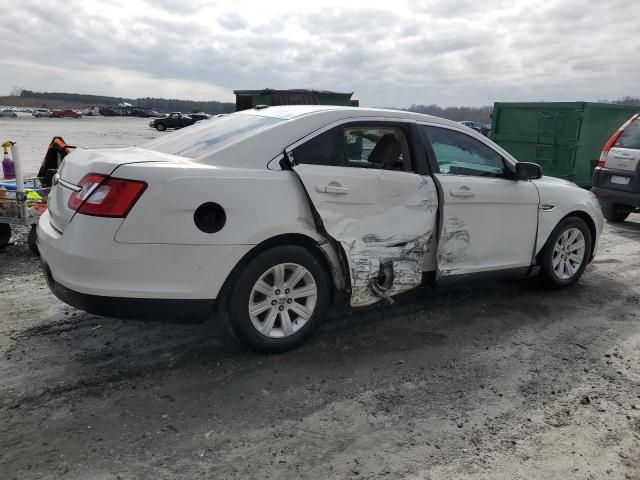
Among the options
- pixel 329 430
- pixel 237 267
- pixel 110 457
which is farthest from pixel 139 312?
pixel 329 430

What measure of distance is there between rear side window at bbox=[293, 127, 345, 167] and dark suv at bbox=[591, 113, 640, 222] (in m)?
6.64

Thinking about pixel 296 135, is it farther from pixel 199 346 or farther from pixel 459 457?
pixel 459 457

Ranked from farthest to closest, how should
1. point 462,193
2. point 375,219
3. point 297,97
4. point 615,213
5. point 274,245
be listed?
point 297,97 < point 615,213 < point 462,193 < point 375,219 < point 274,245

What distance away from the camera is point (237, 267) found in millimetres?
3473

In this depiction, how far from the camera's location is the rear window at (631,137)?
28.7 ft

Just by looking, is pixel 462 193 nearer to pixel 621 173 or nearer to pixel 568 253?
pixel 568 253

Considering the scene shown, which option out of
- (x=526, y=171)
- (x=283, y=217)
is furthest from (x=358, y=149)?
(x=526, y=171)

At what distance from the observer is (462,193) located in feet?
14.5

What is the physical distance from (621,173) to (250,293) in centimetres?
762

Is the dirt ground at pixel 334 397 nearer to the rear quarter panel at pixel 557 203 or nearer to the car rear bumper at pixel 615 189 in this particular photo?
the rear quarter panel at pixel 557 203

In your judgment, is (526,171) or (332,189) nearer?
(332,189)

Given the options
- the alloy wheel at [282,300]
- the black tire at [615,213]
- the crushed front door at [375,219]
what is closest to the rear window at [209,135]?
the crushed front door at [375,219]

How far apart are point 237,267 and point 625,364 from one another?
2.82m

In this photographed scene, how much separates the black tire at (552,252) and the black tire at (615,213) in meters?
4.33
